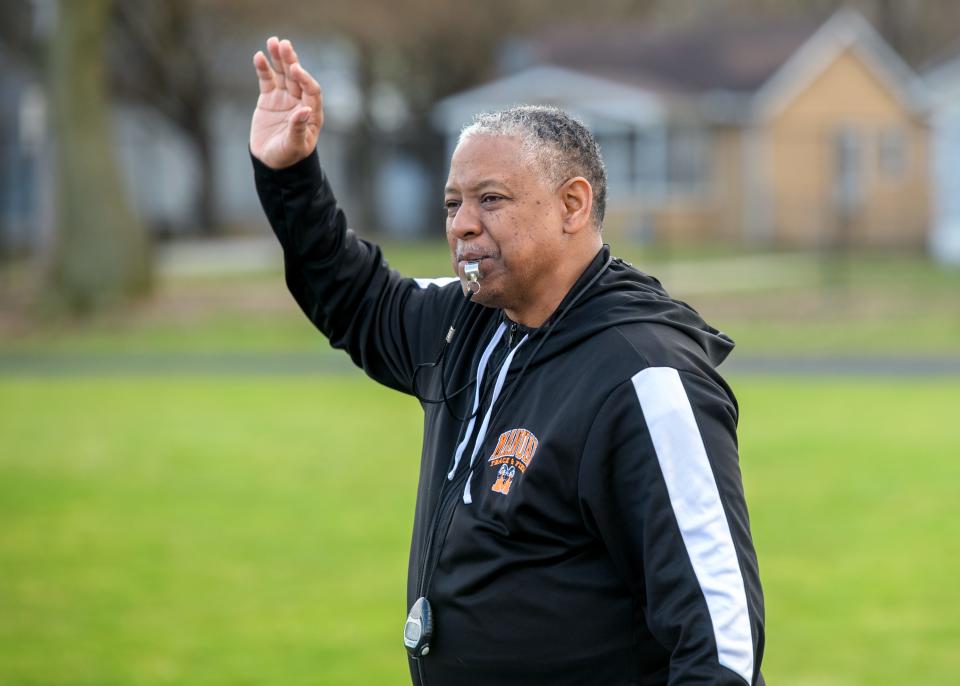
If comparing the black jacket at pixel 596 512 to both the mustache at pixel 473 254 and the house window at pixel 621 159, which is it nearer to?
the mustache at pixel 473 254

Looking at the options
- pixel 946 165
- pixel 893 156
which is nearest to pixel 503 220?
pixel 946 165

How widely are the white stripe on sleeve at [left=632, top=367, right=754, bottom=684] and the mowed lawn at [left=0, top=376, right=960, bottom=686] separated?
11.4 feet

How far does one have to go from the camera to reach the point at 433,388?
117 inches

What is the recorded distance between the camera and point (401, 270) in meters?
28.0

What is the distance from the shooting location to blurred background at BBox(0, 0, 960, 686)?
6.70 metres

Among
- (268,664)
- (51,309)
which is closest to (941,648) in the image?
(268,664)

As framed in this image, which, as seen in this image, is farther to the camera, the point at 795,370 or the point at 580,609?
the point at 795,370

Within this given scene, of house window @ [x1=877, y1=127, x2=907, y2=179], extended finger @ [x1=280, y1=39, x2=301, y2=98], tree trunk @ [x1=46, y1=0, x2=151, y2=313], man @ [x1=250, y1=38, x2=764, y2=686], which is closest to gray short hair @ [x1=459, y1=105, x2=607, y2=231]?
man @ [x1=250, y1=38, x2=764, y2=686]

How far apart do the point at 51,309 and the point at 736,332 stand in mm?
10443

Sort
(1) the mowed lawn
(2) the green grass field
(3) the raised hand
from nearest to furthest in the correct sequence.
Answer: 1. (3) the raised hand
2. (1) the mowed lawn
3. (2) the green grass field

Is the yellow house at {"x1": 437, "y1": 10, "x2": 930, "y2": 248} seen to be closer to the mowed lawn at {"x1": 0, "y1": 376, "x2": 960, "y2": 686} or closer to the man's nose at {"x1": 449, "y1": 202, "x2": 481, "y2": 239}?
the mowed lawn at {"x1": 0, "y1": 376, "x2": 960, "y2": 686}

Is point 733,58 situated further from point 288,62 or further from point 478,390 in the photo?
point 478,390

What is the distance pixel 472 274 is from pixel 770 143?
34345mm

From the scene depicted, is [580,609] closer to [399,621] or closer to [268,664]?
[268,664]
